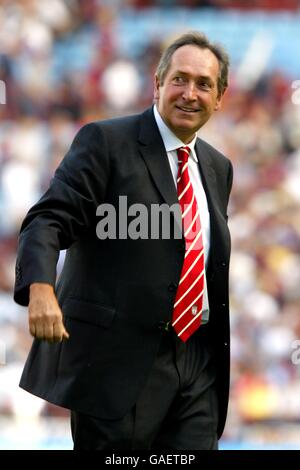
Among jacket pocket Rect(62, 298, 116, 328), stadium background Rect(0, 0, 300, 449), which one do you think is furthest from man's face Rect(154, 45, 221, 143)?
stadium background Rect(0, 0, 300, 449)

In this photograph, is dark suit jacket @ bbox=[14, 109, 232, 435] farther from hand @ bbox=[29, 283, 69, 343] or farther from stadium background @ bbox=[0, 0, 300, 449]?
stadium background @ bbox=[0, 0, 300, 449]

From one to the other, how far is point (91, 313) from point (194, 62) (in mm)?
771

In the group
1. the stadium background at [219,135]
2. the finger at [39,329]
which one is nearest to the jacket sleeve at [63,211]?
the finger at [39,329]

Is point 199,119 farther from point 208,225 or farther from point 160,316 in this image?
point 160,316

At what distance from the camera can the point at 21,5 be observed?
7359mm

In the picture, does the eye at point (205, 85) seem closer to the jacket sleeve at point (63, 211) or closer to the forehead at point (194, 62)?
the forehead at point (194, 62)

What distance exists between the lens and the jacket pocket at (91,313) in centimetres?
311

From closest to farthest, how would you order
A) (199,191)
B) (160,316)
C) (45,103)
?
(160,316) → (199,191) → (45,103)

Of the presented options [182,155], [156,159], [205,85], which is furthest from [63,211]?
[205,85]

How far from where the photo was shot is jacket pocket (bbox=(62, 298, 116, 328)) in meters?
3.11

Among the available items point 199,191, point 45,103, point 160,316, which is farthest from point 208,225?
point 45,103

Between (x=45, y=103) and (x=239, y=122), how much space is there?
121 centimetres

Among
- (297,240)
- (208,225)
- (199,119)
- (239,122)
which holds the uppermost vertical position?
(239,122)

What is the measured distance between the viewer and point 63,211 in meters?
3.03
